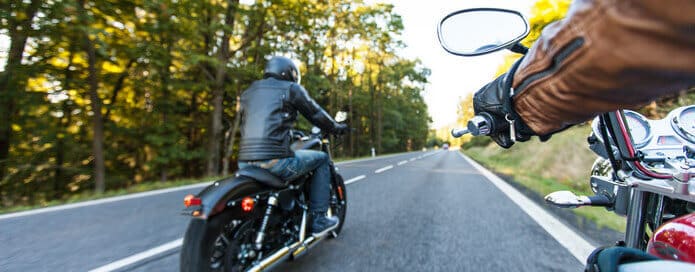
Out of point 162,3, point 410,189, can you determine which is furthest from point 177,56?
point 410,189

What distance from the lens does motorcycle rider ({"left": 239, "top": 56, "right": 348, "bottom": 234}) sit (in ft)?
7.62

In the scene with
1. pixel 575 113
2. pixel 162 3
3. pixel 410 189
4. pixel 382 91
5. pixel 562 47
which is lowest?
pixel 410 189

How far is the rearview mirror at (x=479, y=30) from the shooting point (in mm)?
1090

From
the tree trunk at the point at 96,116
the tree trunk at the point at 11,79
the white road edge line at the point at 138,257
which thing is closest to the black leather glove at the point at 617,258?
the white road edge line at the point at 138,257

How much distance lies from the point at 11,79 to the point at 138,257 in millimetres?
7225

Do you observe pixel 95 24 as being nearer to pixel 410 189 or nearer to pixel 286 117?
pixel 286 117

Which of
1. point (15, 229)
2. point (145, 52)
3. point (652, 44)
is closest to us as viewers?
point (652, 44)

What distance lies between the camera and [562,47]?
24.8 inches

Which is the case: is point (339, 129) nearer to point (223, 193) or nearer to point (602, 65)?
point (223, 193)

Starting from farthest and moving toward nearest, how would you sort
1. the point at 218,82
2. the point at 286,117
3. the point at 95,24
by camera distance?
the point at 218,82 → the point at 95,24 → the point at 286,117

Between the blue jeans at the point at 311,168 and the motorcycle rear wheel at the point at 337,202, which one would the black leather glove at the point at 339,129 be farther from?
the motorcycle rear wheel at the point at 337,202

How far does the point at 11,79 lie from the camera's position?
6.76 meters

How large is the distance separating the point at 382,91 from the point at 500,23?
3612 cm

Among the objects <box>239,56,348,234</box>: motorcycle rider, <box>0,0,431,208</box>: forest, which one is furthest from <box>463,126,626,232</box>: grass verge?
<box>0,0,431,208</box>: forest
